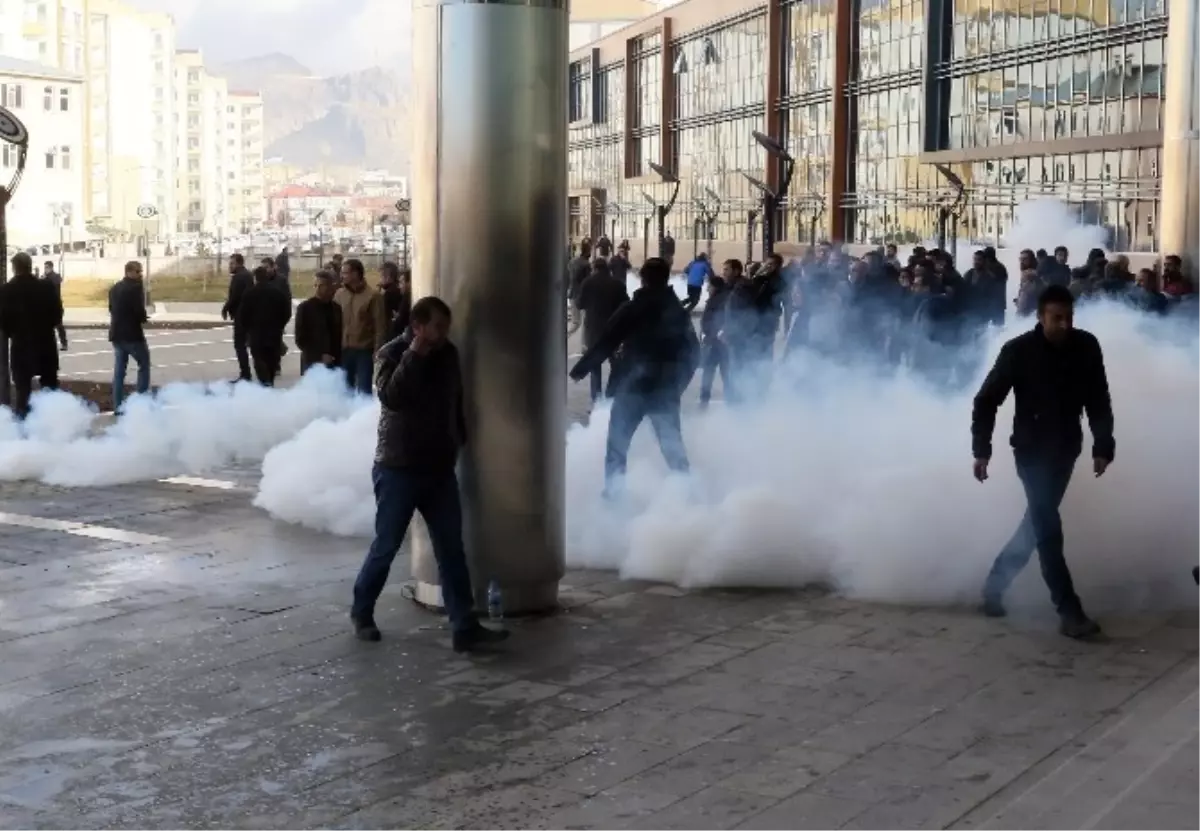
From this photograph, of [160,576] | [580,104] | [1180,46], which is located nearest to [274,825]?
[160,576]

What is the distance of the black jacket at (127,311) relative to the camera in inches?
695

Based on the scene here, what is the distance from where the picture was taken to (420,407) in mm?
7453

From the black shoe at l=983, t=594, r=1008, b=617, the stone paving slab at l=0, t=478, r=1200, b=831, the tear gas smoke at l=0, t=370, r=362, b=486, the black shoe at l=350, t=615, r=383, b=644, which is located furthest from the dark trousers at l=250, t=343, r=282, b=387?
the black shoe at l=983, t=594, r=1008, b=617

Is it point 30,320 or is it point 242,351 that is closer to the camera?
point 30,320

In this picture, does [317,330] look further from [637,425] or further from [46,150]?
[46,150]

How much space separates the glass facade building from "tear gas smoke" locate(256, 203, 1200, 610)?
→ 1274 centimetres

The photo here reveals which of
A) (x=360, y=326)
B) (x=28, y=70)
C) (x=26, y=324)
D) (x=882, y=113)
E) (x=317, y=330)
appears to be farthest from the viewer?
(x=28, y=70)

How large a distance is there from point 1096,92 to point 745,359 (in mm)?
21674

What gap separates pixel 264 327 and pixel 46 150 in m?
82.3

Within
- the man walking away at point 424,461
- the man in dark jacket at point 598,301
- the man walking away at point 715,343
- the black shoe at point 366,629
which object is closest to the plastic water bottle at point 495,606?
the man walking away at point 424,461

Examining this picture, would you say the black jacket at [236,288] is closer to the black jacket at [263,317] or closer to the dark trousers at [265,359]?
the black jacket at [263,317]

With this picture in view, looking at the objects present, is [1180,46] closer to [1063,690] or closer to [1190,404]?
[1190,404]

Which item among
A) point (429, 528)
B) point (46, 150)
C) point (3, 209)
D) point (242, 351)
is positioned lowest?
point (429, 528)

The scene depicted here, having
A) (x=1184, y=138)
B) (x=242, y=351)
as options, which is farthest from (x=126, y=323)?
(x=1184, y=138)
